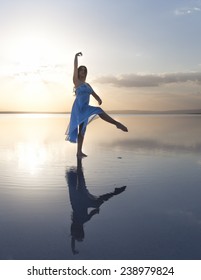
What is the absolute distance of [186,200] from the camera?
502 cm

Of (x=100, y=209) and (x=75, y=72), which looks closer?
(x=100, y=209)

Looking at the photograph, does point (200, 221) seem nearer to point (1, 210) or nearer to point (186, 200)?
point (186, 200)

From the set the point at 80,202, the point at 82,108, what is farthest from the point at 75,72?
the point at 80,202

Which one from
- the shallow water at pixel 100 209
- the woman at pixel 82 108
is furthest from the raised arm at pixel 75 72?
the shallow water at pixel 100 209

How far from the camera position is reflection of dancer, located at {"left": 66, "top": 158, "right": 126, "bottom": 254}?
3.81 meters

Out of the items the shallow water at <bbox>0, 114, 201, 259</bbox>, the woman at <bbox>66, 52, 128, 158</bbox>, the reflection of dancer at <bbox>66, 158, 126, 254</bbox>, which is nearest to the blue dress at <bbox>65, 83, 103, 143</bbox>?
the woman at <bbox>66, 52, 128, 158</bbox>

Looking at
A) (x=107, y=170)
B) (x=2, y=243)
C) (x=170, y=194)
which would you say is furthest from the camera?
(x=107, y=170)

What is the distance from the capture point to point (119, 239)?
3541 mm

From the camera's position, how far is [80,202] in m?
4.93

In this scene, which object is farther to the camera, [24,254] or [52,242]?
[52,242]

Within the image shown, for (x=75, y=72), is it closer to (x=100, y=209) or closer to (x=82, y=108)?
(x=82, y=108)
